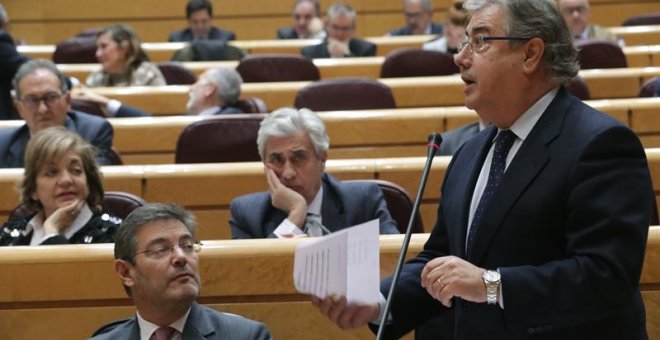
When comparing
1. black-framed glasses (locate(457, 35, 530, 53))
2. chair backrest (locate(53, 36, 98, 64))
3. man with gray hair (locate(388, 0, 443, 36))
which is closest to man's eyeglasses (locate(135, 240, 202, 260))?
black-framed glasses (locate(457, 35, 530, 53))

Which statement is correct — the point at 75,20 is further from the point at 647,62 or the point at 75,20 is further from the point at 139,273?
the point at 139,273

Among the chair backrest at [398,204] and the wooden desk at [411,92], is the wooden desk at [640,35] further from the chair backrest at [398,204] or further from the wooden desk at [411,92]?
the chair backrest at [398,204]

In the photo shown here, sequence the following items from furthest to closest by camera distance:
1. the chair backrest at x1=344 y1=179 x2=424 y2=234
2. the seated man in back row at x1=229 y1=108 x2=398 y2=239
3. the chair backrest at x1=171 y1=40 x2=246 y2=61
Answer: the chair backrest at x1=171 y1=40 x2=246 y2=61
the chair backrest at x1=344 y1=179 x2=424 y2=234
the seated man in back row at x1=229 y1=108 x2=398 y2=239

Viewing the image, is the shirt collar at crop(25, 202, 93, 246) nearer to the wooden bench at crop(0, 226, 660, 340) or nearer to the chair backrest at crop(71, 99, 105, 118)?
the wooden bench at crop(0, 226, 660, 340)

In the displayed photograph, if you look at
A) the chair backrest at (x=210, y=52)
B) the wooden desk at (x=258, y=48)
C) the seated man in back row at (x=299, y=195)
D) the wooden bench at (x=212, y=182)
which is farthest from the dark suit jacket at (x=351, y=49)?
the seated man in back row at (x=299, y=195)

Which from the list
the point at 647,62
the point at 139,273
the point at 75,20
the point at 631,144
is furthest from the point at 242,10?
the point at 631,144

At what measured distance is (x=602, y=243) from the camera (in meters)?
1.48

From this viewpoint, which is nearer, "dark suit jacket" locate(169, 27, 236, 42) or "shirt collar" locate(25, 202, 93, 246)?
"shirt collar" locate(25, 202, 93, 246)

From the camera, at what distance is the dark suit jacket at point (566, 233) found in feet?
4.84

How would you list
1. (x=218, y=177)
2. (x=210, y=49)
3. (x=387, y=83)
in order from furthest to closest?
(x=210, y=49) < (x=387, y=83) < (x=218, y=177)

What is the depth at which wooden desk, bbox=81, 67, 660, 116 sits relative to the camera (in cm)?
500

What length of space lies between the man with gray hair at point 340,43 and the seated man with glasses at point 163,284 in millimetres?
4420

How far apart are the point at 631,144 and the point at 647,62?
454 centimetres

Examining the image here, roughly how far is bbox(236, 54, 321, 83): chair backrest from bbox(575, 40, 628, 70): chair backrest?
4.58ft
